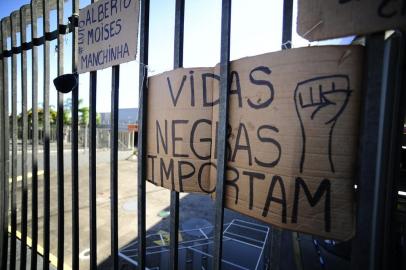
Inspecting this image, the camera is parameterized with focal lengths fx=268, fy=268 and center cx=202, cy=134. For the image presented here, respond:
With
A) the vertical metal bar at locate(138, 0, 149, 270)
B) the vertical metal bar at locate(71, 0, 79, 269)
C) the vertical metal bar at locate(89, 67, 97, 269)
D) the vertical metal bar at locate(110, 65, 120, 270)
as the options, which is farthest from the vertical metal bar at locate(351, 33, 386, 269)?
the vertical metal bar at locate(71, 0, 79, 269)

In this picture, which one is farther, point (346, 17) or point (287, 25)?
point (287, 25)

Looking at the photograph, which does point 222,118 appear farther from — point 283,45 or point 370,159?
point 370,159

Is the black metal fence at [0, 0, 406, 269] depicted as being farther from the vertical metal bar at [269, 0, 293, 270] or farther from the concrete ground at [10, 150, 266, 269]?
the concrete ground at [10, 150, 266, 269]

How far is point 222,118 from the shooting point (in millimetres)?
1113

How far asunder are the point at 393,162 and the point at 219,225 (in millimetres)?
682

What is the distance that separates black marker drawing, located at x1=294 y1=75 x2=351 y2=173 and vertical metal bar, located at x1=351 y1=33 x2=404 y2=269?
0.23 feet

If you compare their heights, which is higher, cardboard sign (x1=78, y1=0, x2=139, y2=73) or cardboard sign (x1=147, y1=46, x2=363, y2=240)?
cardboard sign (x1=78, y1=0, x2=139, y2=73)

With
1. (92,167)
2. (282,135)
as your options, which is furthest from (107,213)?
(282,135)

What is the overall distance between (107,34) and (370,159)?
1425 millimetres

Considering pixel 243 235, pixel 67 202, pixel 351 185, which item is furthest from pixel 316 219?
pixel 67 202

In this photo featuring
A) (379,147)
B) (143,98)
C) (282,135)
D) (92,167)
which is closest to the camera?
(379,147)

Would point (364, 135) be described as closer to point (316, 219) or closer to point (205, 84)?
point (316, 219)

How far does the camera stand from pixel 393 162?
82cm

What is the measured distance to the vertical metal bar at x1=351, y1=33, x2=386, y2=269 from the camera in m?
0.82
